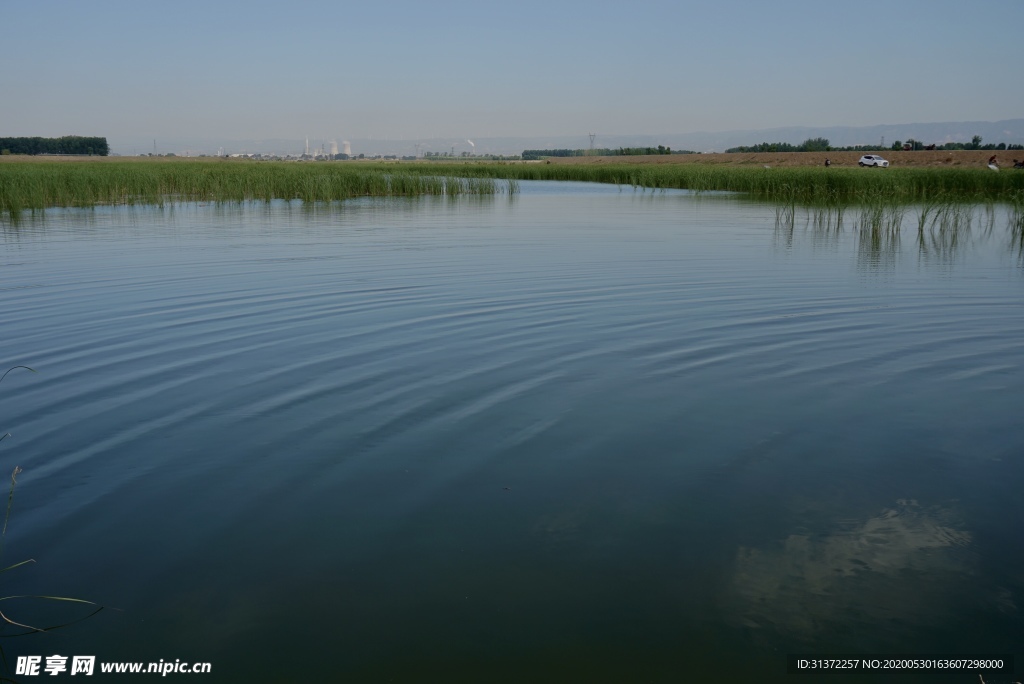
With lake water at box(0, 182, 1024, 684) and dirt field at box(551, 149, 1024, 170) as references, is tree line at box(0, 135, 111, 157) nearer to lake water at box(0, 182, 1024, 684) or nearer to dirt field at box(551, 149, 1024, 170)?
dirt field at box(551, 149, 1024, 170)

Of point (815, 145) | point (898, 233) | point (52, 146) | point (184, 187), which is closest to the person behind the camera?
point (898, 233)

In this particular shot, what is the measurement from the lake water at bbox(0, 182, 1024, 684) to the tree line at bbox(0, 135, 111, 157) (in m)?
108

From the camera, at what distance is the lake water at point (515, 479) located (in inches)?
112

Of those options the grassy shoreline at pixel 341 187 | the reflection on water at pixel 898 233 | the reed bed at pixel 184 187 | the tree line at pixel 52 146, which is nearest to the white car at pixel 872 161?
the grassy shoreline at pixel 341 187

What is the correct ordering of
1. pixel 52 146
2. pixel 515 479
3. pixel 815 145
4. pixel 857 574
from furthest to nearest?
pixel 52 146 → pixel 815 145 → pixel 515 479 → pixel 857 574

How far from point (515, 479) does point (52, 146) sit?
117201 mm

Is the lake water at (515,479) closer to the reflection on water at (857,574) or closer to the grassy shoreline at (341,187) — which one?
the reflection on water at (857,574)

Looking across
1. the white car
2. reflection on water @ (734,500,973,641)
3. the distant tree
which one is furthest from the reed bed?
the distant tree

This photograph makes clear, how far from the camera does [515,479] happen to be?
4051mm

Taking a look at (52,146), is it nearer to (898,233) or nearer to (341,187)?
(341,187)

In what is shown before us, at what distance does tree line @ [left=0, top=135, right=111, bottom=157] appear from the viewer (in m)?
102

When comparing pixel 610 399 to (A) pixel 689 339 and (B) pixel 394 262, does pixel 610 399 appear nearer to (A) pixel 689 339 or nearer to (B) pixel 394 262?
(A) pixel 689 339

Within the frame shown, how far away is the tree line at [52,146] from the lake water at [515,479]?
108 m

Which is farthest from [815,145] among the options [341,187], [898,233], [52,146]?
[52,146]
